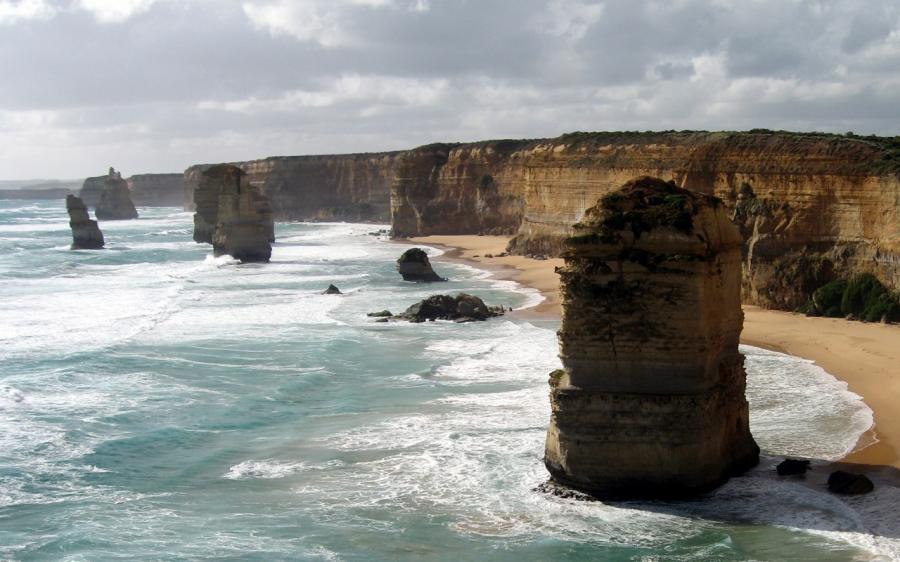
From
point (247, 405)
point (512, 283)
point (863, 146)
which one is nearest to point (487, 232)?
point (512, 283)

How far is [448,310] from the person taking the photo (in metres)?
33.8

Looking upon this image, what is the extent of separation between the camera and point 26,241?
81438 millimetres

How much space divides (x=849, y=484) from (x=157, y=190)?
178595 mm

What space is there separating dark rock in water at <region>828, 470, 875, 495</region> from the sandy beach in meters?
1.48

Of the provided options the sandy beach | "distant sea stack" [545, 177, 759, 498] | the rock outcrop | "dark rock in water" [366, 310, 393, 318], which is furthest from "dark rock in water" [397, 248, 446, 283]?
"distant sea stack" [545, 177, 759, 498]

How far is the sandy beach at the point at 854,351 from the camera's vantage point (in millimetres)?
17266

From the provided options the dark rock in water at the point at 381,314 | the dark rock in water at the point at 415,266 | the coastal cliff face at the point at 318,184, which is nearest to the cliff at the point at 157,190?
the coastal cliff face at the point at 318,184

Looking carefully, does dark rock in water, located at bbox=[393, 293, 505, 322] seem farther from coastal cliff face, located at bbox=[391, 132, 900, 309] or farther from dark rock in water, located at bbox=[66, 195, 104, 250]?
dark rock in water, located at bbox=[66, 195, 104, 250]

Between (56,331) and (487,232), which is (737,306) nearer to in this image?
(56,331)

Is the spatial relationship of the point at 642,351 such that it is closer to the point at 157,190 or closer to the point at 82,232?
the point at 82,232

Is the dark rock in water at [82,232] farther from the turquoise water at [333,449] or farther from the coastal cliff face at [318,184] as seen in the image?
the coastal cliff face at [318,184]

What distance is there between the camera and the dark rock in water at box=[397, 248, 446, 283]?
150 feet

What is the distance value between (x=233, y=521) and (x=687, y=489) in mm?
6389

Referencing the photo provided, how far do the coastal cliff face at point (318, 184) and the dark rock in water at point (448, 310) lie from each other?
8597cm
